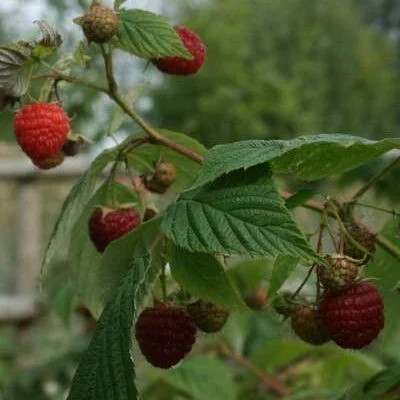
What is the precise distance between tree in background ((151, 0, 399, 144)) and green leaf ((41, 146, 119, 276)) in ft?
33.5

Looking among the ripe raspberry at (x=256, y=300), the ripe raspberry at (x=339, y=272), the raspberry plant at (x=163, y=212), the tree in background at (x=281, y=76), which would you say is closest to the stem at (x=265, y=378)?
the ripe raspberry at (x=256, y=300)

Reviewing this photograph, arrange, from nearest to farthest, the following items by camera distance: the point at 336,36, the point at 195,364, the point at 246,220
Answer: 1. the point at 246,220
2. the point at 195,364
3. the point at 336,36

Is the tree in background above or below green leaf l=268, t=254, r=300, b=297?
below

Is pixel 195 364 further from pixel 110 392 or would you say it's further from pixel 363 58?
pixel 363 58

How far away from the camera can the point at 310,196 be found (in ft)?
3.01

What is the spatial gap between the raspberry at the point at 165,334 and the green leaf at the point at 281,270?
80 mm

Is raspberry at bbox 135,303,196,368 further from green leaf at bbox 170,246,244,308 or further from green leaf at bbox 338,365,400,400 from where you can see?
green leaf at bbox 338,365,400,400

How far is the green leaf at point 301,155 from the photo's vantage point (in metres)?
0.84

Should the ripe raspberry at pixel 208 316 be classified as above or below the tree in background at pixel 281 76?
above

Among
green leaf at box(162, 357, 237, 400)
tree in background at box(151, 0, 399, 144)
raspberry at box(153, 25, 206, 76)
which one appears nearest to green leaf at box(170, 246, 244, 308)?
raspberry at box(153, 25, 206, 76)

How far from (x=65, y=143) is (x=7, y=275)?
500cm

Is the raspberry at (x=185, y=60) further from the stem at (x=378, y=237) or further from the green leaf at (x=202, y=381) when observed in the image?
the green leaf at (x=202, y=381)

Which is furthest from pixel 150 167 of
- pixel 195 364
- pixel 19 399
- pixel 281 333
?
pixel 19 399

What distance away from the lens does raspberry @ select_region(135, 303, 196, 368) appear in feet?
3.15
